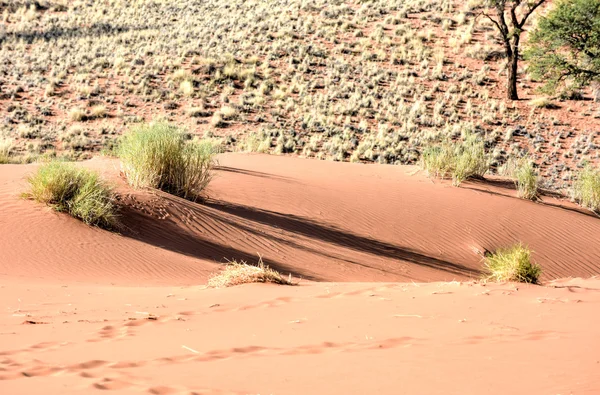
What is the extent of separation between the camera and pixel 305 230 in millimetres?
14086

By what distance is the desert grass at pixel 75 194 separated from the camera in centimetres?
1188

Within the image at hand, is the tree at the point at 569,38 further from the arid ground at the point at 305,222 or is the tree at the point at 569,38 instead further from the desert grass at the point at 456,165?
the desert grass at the point at 456,165

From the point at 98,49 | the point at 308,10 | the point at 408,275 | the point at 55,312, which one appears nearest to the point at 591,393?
the point at 55,312

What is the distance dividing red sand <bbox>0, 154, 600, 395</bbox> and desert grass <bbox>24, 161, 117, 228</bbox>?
0.23 metres

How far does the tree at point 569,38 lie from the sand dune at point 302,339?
1948cm

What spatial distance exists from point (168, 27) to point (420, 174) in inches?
1217

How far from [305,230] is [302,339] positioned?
26.4 ft

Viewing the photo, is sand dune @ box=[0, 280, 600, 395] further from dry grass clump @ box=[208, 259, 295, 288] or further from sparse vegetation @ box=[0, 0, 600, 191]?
sparse vegetation @ box=[0, 0, 600, 191]

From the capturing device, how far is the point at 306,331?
6375 mm

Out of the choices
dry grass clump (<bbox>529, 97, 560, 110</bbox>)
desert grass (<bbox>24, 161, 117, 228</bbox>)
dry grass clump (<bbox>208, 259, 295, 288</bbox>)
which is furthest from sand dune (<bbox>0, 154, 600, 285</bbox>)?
dry grass clump (<bbox>529, 97, 560, 110</bbox>)

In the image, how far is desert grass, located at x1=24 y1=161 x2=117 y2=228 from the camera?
1188 cm

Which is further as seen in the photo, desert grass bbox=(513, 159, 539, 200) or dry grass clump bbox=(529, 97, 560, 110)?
dry grass clump bbox=(529, 97, 560, 110)

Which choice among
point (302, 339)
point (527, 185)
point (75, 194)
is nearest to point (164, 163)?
point (75, 194)

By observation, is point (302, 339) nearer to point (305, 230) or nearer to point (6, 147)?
point (305, 230)
